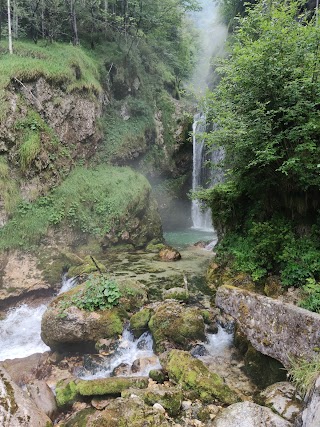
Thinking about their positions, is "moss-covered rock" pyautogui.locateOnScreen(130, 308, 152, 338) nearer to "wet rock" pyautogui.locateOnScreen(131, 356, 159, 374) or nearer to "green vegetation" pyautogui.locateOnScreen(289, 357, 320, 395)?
"wet rock" pyautogui.locateOnScreen(131, 356, 159, 374)

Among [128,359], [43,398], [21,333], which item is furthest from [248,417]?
[21,333]

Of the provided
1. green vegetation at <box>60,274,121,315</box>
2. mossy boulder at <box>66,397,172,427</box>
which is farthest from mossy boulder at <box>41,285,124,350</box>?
mossy boulder at <box>66,397,172,427</box>

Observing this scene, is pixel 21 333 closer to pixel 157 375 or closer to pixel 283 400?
pixel 157 375

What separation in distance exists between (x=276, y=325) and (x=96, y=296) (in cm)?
463

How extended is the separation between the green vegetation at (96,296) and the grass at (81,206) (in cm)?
475

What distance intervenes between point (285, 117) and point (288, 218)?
265 centimetres

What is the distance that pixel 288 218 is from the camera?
733cm

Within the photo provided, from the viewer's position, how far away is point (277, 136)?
235 inches

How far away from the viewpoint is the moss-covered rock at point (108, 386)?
202 inches

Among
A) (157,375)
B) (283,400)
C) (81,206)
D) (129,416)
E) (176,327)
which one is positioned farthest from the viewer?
(81,206)

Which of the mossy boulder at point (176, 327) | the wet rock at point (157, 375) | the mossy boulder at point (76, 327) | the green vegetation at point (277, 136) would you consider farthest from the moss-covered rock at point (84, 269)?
the wet rock at point (157, 375)

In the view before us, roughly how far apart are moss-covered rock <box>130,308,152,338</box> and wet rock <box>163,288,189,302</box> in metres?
1.27

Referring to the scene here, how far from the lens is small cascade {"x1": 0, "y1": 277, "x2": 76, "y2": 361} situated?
A: 7371mm

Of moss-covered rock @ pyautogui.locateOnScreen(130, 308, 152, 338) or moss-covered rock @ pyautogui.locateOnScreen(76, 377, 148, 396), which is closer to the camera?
moss-covered rock @ pyautogui.locateOnScreen(76, 377, 148, 396)
